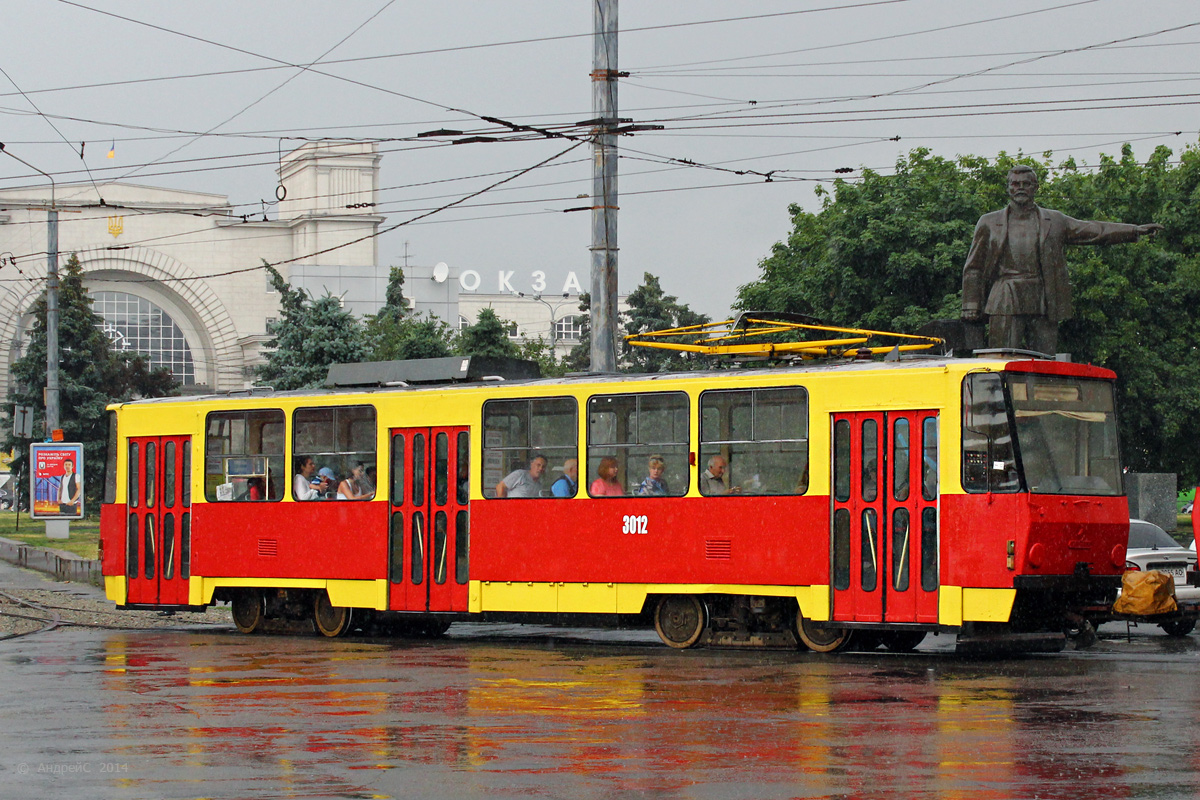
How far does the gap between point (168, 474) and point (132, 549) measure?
1128 millimetres

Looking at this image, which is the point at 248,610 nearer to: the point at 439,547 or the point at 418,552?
the point at 418,552

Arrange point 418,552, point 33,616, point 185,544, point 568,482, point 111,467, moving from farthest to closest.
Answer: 1. point 33,616
2. point 111,467
3. point 185,544
4. point 418,552
5. point 568,482

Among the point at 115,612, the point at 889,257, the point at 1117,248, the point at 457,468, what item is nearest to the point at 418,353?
the point at 889,257

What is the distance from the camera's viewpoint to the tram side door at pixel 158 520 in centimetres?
2197

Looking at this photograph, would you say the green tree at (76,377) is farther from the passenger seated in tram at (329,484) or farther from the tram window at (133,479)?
the passenger seated in tram at (329,484)

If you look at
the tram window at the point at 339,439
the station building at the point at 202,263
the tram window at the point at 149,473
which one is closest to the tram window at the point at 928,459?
the tram window at the point at 339,439

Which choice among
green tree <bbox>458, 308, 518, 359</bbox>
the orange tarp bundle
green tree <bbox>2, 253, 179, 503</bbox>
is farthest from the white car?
green tree <bbox>2, 253, 179, 503</bbox>

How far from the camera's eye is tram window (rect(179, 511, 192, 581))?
2188 cm

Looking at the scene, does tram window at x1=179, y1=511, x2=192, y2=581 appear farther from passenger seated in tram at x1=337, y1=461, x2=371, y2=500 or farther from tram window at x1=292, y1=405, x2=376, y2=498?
passenger seated in tram at x1=337, y1=461, x2=371, y2=500

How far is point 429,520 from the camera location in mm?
19672

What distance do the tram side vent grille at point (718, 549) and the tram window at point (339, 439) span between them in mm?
4655

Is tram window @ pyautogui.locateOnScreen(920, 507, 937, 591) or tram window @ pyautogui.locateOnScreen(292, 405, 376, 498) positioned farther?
tram window @ pyautogui.locateOnScreen(292, 405, 376, 498)

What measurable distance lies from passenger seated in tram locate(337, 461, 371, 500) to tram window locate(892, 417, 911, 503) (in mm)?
6849

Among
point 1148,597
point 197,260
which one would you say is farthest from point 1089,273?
point 197,260
